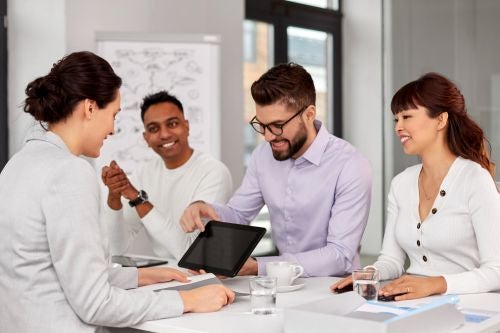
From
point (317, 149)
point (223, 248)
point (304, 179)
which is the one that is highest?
point (317, 149)

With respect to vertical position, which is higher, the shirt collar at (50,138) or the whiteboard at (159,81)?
the whiteboard at (159,81)

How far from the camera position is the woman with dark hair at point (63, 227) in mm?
1879

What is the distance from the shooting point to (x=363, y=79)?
701 cm

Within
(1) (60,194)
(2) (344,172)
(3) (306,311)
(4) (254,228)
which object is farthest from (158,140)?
(3) (306,311)

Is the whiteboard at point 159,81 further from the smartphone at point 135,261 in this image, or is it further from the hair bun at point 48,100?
the hair bun at point 48,100

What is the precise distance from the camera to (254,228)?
2.46 metres

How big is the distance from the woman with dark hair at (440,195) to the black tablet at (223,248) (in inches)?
19.9

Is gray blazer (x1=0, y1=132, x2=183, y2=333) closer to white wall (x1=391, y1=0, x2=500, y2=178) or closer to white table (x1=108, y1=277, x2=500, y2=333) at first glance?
white table (x1=108, y1=277, x2=500, y2=333)

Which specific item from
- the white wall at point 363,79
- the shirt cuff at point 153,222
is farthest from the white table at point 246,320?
the white wall at point 363,79

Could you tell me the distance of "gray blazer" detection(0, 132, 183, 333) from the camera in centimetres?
187

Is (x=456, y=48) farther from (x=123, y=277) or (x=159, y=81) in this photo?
(x=123, y=277)

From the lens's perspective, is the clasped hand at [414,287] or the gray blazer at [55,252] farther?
the clasped hand at [414,287]

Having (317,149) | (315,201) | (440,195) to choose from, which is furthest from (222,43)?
(440,195)

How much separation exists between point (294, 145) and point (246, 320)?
114 cm
